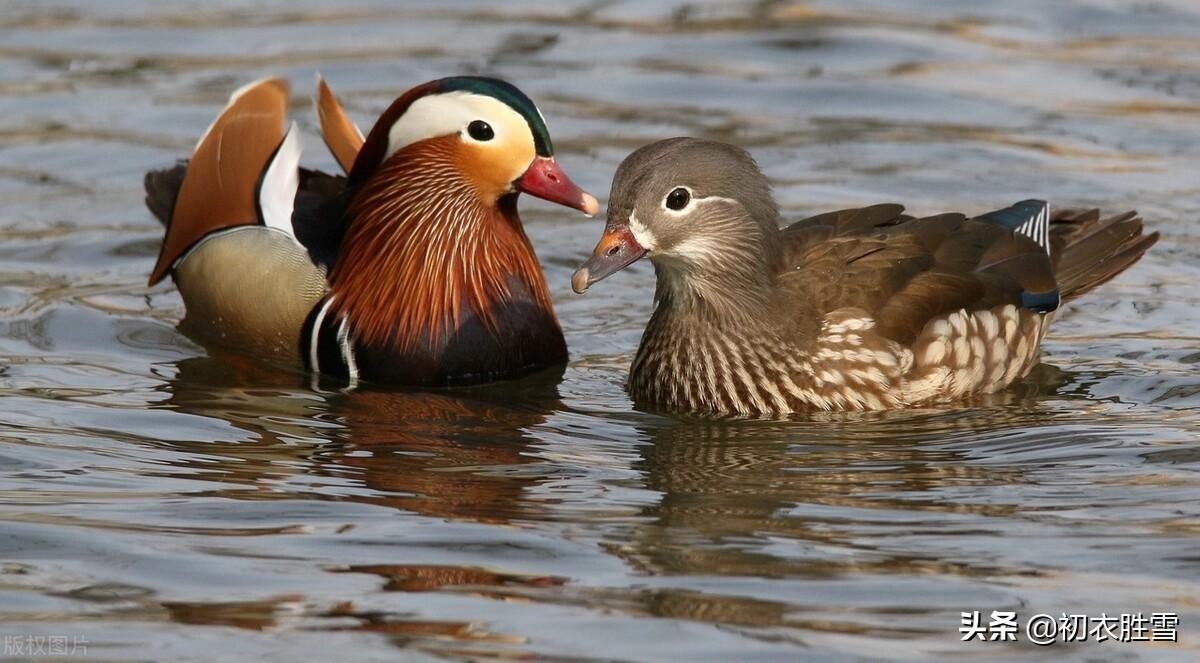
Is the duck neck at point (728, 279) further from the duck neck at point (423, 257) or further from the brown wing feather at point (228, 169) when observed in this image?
the brown wing feather at point (228, 169)

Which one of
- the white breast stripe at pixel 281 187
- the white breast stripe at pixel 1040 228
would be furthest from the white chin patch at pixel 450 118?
the white breast stripe at pixel 1040 228

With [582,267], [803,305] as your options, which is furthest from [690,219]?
[803,305]

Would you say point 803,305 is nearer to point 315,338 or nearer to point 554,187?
point 554,187

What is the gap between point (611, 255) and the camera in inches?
263

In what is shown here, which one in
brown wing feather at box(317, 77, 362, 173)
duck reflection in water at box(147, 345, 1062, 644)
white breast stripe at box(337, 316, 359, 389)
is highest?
brown wing feather at box(317, 77, 362, 173)

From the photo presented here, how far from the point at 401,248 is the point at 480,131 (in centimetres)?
64

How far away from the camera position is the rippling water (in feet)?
16.6

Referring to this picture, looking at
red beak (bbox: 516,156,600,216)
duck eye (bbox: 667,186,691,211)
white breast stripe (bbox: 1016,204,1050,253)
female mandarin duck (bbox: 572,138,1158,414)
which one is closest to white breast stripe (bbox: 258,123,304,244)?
red beak (bbox: 516,156,600,216)

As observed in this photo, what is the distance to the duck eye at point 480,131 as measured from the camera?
754 cm

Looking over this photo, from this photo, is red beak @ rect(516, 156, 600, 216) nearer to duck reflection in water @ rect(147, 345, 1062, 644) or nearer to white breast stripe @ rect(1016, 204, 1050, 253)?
duck reflection in water @ rect(147, 345, 1062, 644)

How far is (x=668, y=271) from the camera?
7188mm

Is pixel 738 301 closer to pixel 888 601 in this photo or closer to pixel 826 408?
pixel 826 408

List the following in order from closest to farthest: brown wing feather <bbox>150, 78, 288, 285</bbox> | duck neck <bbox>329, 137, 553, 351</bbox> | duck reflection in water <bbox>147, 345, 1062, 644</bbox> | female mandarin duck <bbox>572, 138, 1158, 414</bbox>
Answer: duck reflection in water <bbox>147, 345, 1062, 644</bbox>, female mandarin duck <bbox>572, 138, 1158, 414</bbox>, duck neck <bbox>329, 137, 553, 351</bbox>, brown wing feather <bbox>150, 78, 288, 285</bbox>

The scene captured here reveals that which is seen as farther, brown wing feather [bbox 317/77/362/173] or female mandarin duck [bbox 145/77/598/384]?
brown wing feather [bbox 317/77/362/173]
